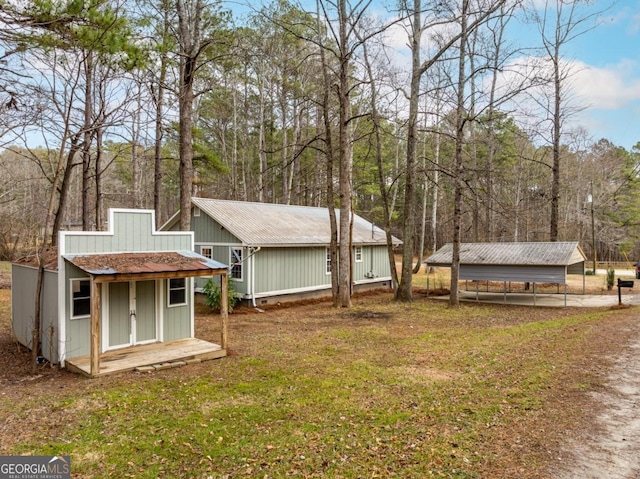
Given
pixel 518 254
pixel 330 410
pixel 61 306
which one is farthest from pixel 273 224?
pixel 330 410

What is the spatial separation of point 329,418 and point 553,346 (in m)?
6.36

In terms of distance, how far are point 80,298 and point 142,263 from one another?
1.45 metres

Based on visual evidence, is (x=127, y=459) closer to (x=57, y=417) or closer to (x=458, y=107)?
(x=57, y=417)

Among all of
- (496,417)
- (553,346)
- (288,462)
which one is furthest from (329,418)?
(553,346)

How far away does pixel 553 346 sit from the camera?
9336 millimetres

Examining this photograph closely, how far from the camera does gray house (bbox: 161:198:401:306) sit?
52.1 ft

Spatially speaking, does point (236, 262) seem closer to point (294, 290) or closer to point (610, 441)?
point (294, 290)

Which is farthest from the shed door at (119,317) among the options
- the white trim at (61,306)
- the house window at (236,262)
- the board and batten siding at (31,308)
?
the house window at (236,262)

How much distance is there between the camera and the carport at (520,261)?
15.9 meters

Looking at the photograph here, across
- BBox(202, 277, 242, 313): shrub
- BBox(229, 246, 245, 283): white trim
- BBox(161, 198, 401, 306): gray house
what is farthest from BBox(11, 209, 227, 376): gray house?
BBox(161, 198, 401, 306): gray house

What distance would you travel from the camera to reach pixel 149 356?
28.1 ft

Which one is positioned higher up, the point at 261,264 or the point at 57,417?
the point at 261,264

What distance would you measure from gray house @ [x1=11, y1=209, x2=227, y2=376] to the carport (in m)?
12.1

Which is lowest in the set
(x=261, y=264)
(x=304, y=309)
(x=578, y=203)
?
(x=304, y=309)
